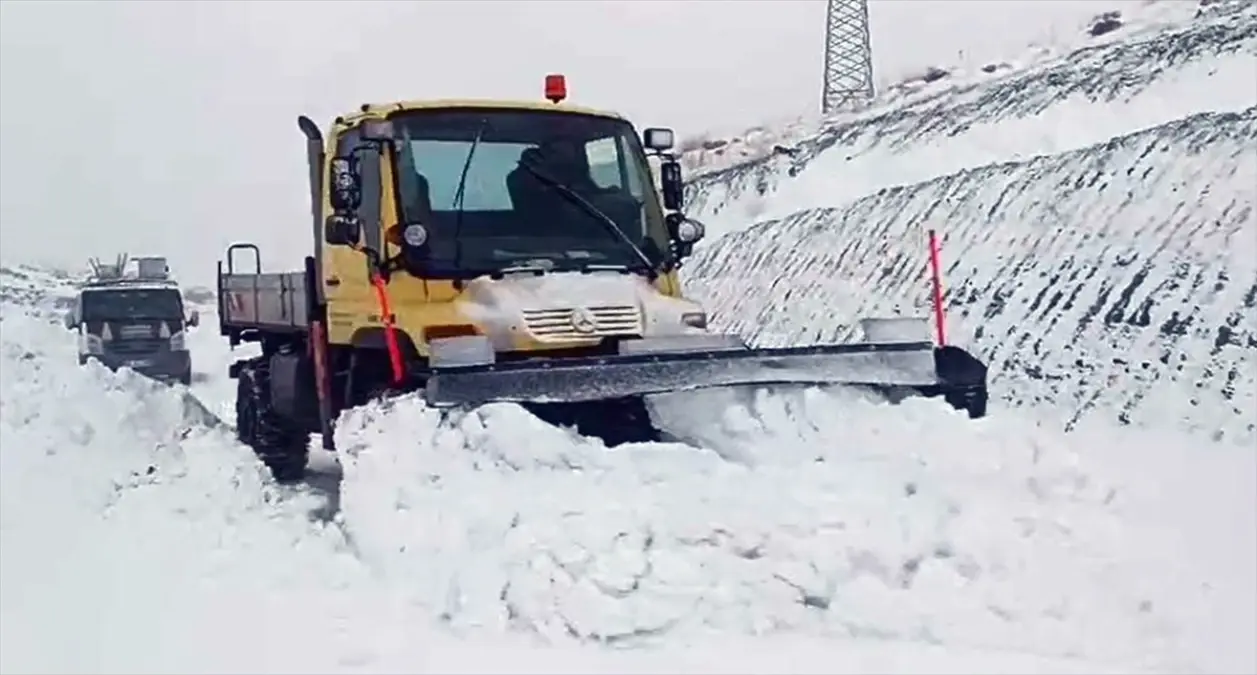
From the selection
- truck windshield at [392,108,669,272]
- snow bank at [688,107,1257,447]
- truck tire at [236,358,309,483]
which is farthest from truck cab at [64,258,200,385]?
truck windshield at [392,108,669,272]

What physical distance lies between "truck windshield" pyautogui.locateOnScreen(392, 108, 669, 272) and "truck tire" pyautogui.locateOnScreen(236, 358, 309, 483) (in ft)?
9.27

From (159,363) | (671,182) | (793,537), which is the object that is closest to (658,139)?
(671,182)

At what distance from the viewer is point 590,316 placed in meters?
6.74

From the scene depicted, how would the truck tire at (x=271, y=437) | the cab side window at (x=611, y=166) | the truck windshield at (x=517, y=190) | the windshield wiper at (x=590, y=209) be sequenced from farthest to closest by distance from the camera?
the truck tire at (x=271, y=437) < the cab side window at (x=611, y=166) < the windshield wiper at (x=590, y=209) < the truck windshield at (x=517, y=190)

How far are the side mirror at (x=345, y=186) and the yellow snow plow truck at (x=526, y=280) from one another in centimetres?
1

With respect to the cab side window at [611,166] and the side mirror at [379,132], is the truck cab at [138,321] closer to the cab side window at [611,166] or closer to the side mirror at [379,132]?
the side mirror at [379,132]

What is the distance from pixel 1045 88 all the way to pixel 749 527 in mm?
13583

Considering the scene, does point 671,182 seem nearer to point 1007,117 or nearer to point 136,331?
point 136,331

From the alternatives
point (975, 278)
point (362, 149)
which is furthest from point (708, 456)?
point (975, 278)

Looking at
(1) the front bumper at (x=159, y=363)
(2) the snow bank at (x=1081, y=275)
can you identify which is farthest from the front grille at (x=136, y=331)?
(2) the snow bank at (x=1081, y=275)

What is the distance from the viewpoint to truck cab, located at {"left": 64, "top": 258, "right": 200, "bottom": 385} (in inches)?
580

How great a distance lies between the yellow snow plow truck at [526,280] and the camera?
19.9 ft

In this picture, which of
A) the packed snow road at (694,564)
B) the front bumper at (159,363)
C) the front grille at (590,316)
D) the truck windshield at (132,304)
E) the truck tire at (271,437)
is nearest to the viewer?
the packed snow road at (694,564)

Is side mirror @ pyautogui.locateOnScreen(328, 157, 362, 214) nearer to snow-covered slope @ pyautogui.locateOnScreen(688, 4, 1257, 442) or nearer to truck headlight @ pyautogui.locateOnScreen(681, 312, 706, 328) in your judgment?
truck headlight @ pyautogui.locateOnScreen(681, 312, 706, 328)
